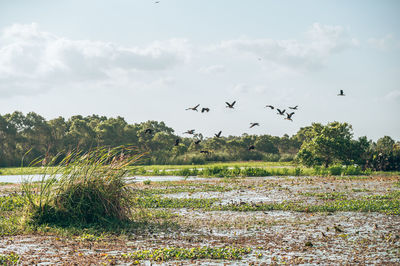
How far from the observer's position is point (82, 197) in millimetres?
10508

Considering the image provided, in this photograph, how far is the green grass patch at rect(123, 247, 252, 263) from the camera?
7535mm

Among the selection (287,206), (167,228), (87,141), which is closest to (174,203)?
(287,206)

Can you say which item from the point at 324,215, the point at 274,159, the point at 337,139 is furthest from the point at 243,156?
the point at 324,215

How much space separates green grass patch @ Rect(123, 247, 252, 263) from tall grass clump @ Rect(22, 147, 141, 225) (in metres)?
2.98

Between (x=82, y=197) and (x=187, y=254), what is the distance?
412 cm

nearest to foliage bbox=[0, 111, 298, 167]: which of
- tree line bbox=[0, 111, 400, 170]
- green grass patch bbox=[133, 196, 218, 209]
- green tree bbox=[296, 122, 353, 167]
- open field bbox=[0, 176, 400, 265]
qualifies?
tree line bbox=[0, 111, 400, 170]

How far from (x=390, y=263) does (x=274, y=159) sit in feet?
156

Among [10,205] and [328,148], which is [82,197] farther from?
[328,148]

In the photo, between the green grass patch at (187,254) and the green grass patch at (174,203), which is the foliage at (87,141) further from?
the green grass patch at (187,254)

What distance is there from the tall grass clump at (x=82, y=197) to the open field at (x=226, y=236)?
1.78ft

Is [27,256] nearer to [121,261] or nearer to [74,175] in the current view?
[121,261]

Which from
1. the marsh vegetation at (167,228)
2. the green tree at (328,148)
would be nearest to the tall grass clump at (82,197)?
the marsh vegetation at (167,228)

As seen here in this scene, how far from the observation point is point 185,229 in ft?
33.7

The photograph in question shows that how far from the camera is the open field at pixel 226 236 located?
760cm
